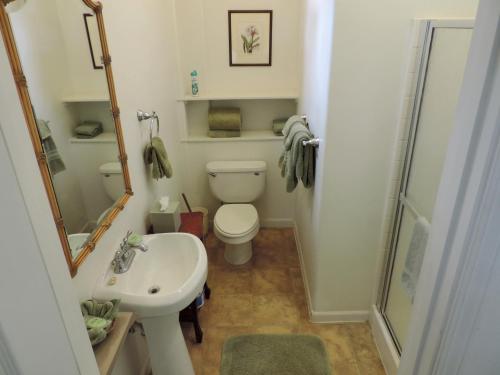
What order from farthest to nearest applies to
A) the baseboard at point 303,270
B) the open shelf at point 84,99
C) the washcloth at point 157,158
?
1. the baseboard at point 303,270
2. the washcloth at point 157,158
3. the open shelf at point 84,99

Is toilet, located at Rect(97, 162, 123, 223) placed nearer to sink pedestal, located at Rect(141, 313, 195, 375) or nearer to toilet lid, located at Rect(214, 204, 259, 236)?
sink pedestal, located at Rect(141, 313, 195, 375)

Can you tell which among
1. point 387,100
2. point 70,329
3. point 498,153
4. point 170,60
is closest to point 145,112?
point 170,60

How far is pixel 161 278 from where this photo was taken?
5.45 ft

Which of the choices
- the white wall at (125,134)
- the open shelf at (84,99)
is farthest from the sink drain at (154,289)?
the open shelf at (84,99)

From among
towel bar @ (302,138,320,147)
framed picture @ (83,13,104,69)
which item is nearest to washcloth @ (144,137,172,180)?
framed picture @ (83,13,104,69)

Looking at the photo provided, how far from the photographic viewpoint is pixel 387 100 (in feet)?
5.39

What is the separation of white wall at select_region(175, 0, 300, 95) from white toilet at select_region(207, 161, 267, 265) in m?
0.61

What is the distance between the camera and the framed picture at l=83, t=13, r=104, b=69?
1330mm

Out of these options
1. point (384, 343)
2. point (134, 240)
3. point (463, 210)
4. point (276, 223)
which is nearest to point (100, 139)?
point (134, 240)

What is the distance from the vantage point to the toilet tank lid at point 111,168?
1441mm

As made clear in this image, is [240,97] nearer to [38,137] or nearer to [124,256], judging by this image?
[124,256]

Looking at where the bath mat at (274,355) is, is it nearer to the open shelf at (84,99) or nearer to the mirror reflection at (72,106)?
the mirror reflection at (72,106)

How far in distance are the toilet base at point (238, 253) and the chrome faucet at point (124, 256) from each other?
3.73 feet

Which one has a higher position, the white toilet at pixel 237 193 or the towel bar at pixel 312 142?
the towel bar at pixel 312 142
